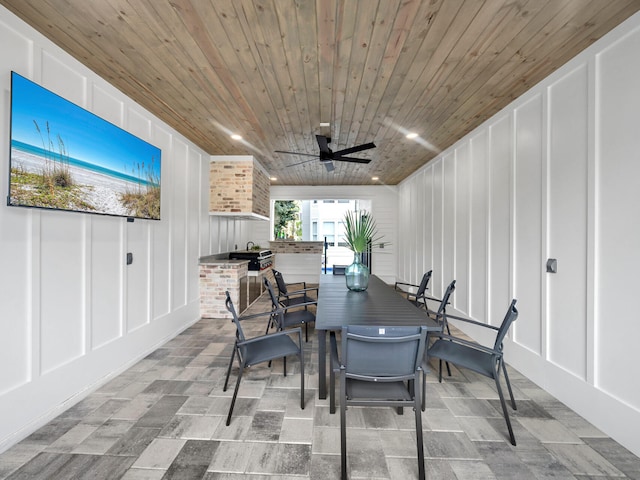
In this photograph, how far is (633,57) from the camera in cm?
180

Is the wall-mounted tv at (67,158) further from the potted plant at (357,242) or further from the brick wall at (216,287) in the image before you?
the potted plant at (357,242)

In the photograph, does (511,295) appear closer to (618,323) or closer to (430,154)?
(618,323)

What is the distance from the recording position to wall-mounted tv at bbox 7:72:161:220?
1763 mm

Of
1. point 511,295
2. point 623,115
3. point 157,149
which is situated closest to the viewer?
point 623,115

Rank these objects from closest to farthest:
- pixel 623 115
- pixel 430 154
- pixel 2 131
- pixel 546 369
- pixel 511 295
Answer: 1. pixel 2 131
2. pixel 623 115
3. pixel 546 369
4. pixel 511 295
5. pixel 430 154

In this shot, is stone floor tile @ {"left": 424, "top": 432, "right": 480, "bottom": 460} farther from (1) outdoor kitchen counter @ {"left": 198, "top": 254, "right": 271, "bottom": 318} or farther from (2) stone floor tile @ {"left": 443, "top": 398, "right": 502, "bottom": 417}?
(1) outdoor kitchen counter @ {"left": 198, "top": 254, "right": 271, "bottom": 318}

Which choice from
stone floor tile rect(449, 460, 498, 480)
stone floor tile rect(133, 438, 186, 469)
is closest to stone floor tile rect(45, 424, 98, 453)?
stone floor tile rect(133, 438, 186, 469)

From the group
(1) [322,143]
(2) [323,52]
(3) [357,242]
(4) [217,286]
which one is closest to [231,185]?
(4) [217,286]

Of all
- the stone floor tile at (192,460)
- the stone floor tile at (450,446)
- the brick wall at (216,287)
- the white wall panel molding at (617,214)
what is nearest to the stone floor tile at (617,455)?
the white wall panel molding at (617,214)

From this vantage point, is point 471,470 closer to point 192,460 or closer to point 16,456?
point 192,460

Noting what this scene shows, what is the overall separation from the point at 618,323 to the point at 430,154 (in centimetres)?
372

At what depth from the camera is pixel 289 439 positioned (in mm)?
1880

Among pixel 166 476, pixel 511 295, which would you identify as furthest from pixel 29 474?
pixel 511 295

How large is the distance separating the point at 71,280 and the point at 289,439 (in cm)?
214
